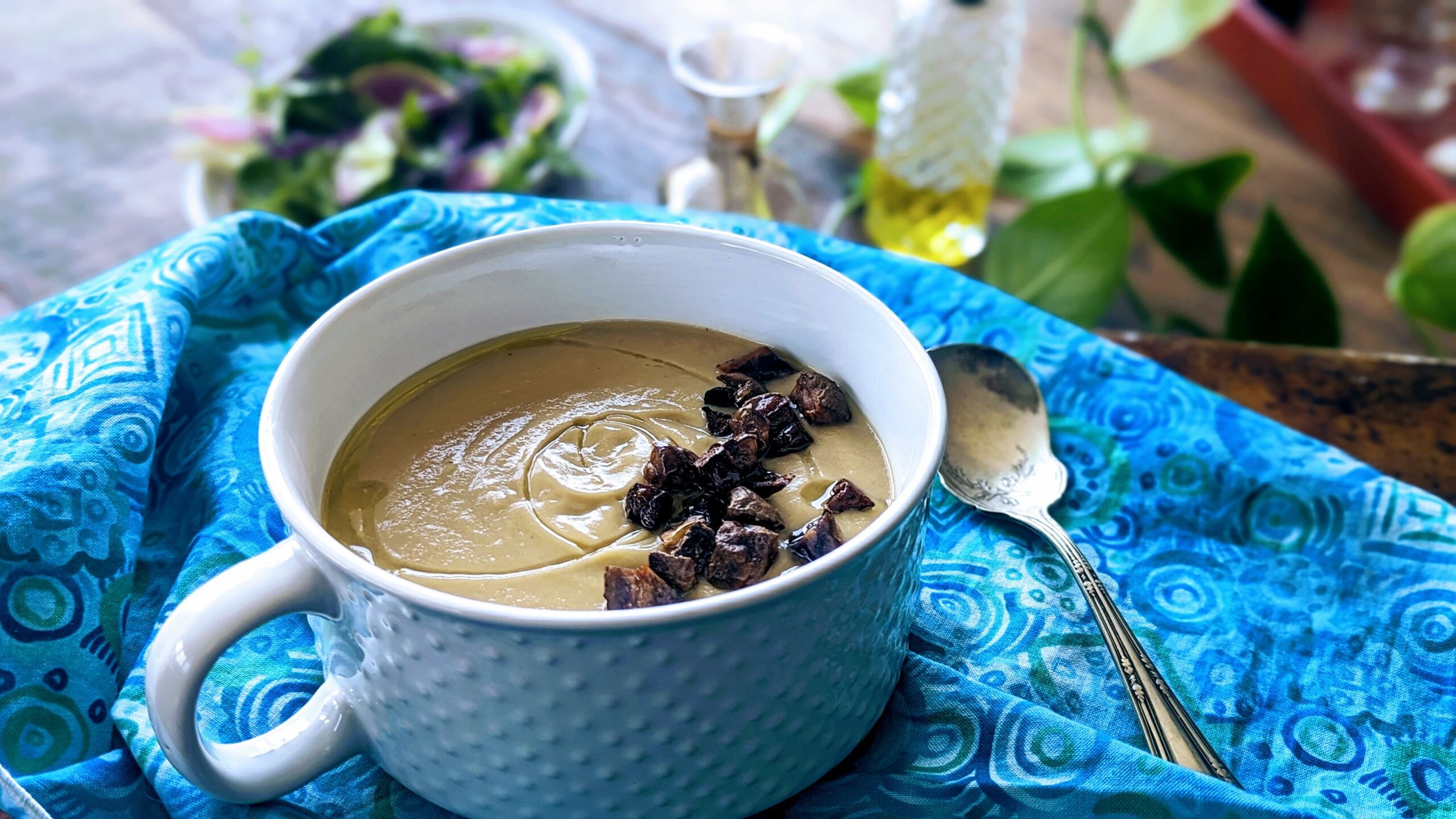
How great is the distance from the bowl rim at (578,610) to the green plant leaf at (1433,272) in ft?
3.32

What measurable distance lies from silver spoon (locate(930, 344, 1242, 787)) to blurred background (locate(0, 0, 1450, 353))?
415 millimetres

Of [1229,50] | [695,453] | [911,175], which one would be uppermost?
[695,453]

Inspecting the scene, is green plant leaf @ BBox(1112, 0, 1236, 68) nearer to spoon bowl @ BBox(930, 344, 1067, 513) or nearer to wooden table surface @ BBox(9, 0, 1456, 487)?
wooden table surface @ BBox(9, 0, 1456, 487)

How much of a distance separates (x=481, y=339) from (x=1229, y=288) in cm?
114

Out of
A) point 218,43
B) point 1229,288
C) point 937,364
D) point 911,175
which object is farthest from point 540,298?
point 218,43

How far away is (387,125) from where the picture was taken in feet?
5.63

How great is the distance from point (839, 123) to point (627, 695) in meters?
1.46

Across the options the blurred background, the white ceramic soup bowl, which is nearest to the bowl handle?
the white ceramic soup bowl

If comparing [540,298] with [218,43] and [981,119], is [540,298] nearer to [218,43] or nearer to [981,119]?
[981,119]

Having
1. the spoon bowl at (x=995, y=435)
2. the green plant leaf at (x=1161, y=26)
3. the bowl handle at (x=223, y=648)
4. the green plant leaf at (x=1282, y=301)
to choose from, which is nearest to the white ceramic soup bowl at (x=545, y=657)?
the bowl handle at (x=223, y=648)

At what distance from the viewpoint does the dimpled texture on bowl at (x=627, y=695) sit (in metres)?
0.63

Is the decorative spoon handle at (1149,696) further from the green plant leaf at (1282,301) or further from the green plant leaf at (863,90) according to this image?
the green plant leaf at (863,90)

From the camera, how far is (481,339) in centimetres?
96

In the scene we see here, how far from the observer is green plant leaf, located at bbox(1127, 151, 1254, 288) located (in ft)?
5.13
